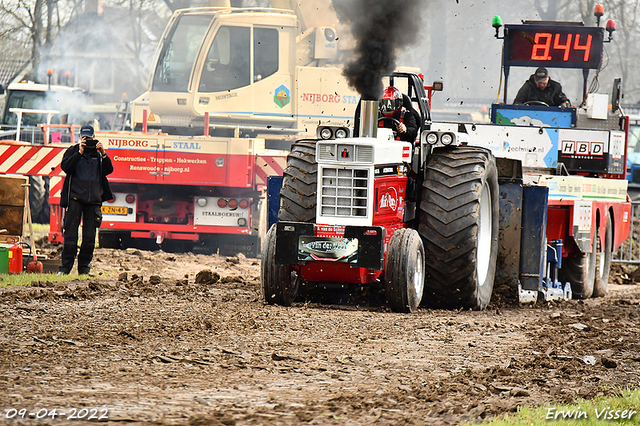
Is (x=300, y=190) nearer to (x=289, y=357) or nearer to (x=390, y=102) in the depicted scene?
(x=390, y=102)

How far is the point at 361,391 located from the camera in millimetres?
5273

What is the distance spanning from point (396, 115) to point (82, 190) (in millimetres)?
4317

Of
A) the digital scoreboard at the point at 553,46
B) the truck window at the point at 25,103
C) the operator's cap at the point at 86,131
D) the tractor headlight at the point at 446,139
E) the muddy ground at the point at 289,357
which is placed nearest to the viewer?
the muddy ground at the point at 289,357

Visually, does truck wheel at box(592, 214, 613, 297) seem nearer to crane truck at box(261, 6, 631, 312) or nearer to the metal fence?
crane truck at box(261, 6, 631, 312)

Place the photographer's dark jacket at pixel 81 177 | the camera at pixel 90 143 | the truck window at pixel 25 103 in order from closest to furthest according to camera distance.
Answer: the photographer's dark jacket at pixel 81 177 → the camera at pixel 90 143 → the truck window at pixel 25 103

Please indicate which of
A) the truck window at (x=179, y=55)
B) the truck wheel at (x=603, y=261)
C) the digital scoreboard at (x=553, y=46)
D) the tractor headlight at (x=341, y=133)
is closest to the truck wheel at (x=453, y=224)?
the tractor headlight at (x=341, y=133)

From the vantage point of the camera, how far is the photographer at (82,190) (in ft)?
36.6

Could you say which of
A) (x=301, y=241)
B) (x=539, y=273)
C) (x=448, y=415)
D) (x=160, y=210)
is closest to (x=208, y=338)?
(x=301, y=241)

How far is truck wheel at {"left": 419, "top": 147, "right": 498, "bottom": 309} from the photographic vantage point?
333 inches

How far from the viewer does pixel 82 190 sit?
11148 mm

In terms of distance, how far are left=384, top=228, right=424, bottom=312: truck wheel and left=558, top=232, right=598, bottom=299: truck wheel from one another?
423 cm

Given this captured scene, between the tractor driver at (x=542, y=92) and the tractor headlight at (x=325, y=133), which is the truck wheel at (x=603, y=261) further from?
the tractor headlight at (x=325, y=133)

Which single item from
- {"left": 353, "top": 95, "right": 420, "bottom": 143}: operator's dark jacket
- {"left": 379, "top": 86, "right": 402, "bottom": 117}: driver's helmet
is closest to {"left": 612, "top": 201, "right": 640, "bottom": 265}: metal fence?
{"left": 353, "top": 95, "right": 420, "bottom": 143}: operator's dark jacket

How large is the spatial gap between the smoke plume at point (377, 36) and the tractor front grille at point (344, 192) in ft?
3.93
